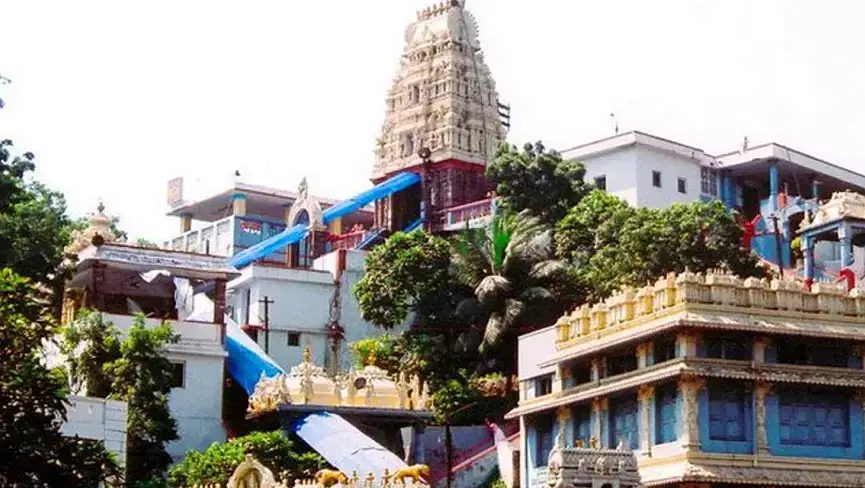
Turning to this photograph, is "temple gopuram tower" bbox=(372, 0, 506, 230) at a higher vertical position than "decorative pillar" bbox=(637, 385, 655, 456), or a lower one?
A: higher

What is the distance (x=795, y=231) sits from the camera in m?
64.9

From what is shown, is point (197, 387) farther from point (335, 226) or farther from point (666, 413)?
point (335, 226)

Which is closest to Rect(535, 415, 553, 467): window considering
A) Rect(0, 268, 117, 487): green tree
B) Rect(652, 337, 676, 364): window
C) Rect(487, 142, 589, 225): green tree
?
Rect(652, 337, 676, 364): window

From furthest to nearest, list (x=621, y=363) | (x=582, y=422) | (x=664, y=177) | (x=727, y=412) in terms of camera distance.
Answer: (x=664, y=177), (x=582, y=422), (x=621, y=363), (x=727, y=412)

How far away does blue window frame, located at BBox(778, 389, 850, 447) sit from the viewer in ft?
135

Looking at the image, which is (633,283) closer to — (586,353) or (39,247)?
(586,353)

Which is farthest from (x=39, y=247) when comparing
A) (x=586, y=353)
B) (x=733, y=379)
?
(x=733, y=379)

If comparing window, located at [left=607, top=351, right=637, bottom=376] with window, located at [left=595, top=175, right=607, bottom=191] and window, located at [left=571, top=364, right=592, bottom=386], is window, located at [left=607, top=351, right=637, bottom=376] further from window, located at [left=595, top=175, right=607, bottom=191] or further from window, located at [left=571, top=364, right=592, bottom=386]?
window, located at [left=595, top=175, right=607, bottom=191]

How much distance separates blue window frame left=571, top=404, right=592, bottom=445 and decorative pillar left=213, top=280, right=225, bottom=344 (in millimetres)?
13498

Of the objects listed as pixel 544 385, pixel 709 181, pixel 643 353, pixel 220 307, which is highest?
pixel 709 181

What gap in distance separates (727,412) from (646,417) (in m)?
2.24

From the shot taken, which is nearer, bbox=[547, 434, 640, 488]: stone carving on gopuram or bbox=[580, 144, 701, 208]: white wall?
bbox=[547, 434, 640, 488]: stone carving on gopuram

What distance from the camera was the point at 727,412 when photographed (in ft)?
133

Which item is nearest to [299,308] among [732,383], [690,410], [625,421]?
[625,421]
